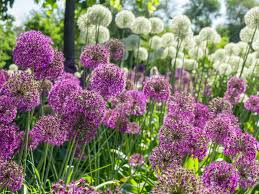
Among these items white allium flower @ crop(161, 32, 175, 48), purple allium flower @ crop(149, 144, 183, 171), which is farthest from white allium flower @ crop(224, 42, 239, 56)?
purple allium flower @ crop(149, 144, 183, 171)

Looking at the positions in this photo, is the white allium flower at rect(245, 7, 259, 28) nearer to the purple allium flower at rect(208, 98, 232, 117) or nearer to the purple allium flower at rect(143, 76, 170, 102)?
the purple allium flower at rect(208, 98, 232, 117)

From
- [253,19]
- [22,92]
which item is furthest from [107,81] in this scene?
[253,19]

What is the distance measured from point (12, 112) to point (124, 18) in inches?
153

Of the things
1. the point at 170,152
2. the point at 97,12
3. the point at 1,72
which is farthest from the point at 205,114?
the point at 97,12

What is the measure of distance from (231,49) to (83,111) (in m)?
5.59

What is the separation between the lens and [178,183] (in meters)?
1.79

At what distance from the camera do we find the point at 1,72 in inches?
143

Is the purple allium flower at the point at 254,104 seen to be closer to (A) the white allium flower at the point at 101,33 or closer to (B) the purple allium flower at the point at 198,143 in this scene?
(A) the white allium flower at the point at 101,33

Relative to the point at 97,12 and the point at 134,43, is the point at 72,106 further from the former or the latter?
the point at 134,43

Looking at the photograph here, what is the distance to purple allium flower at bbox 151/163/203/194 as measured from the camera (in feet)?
5.84

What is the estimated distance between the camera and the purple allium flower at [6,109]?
108 inches

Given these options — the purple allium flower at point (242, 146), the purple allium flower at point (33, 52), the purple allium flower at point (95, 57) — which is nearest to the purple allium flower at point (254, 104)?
the purple allium flower at point (242, 146)

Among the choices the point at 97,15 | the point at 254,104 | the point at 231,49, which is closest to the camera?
the point at 254,104

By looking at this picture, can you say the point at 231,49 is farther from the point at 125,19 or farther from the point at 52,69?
the point at 52,69
